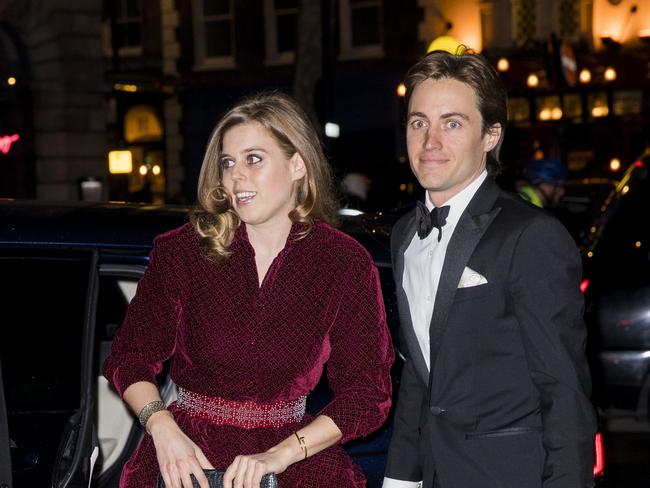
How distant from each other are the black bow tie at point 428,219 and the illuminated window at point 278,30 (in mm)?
24214

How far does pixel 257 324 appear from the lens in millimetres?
2793

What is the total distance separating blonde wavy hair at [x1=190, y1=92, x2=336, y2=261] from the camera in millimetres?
2846

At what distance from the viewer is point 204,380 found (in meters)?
2.80

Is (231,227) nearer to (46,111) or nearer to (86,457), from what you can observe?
(86,457)

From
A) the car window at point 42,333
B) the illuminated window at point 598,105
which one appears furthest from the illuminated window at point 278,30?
the car window at point 42,333

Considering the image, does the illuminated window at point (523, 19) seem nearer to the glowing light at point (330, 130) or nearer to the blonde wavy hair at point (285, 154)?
the glowing light at point (330, 130)

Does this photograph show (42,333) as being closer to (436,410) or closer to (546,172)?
(436,410)

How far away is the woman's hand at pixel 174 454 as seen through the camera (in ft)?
8.69

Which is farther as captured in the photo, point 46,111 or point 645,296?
point 46,111

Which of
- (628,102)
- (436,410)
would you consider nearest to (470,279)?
(436,410)

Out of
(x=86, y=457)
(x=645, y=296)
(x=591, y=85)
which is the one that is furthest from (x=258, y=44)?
(x=86, y=457)

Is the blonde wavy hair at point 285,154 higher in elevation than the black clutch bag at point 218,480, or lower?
higher

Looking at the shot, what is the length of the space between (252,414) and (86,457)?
524 millimetres

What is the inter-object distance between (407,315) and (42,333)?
1.14 meters
